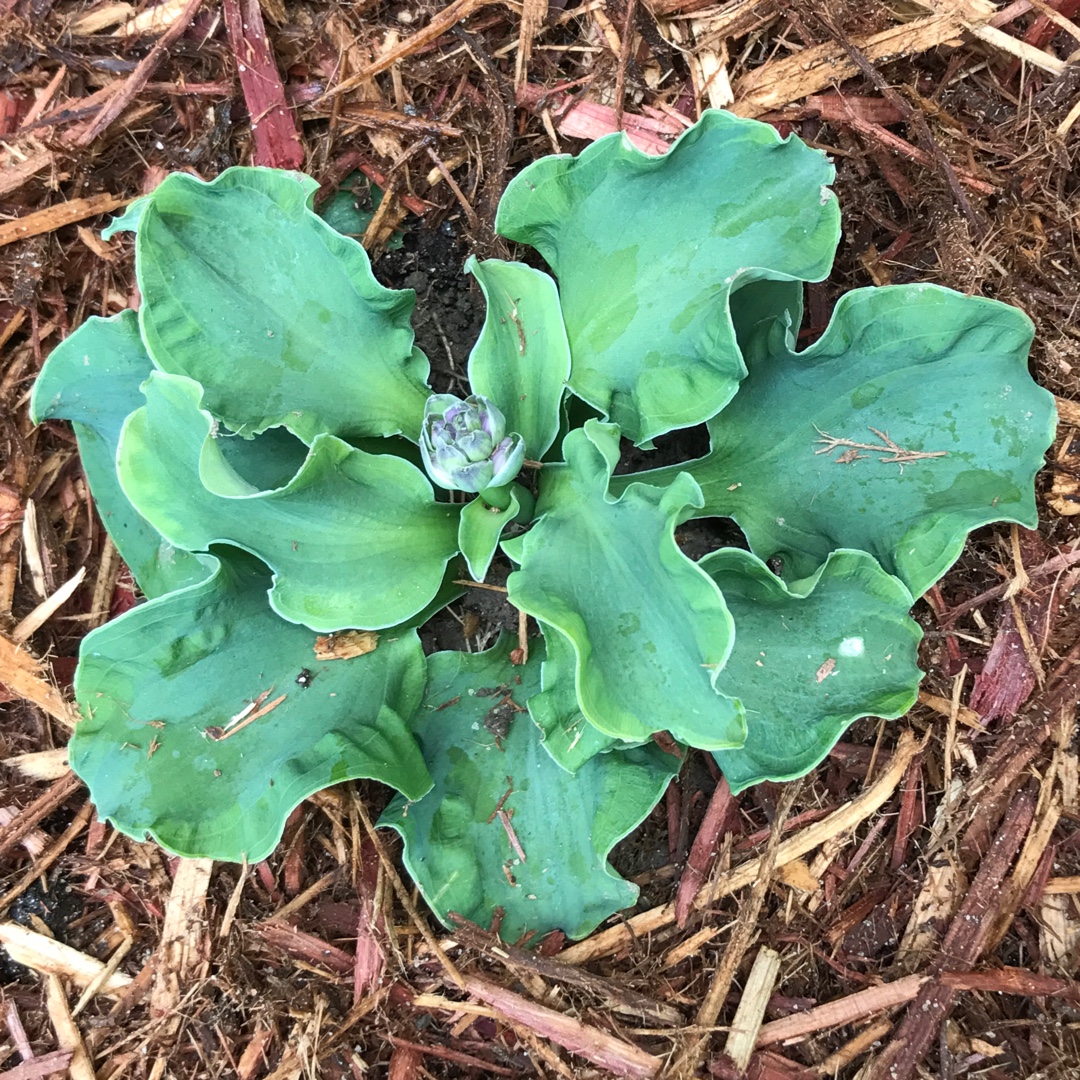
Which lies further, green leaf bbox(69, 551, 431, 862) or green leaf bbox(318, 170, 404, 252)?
green leaf bbox(318, 170, 404, 252)

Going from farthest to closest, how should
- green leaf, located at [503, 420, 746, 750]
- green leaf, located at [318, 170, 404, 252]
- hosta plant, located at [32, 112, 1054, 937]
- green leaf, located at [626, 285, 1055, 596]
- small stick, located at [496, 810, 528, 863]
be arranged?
green leaf, located at [318, 170, 404, 252]
small stick, located at [496, 810, 528, 863]
green leaf, located at [626, 285, 1055, 596]
hosta plant, located at [32, 112, 1054, 937]
green leaf, located at [503, 420, 746, 750]

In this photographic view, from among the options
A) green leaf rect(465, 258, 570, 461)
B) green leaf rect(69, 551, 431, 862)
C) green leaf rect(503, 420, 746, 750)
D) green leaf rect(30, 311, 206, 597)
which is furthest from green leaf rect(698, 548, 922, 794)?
green leaf rect(30, 311, 206, 597)

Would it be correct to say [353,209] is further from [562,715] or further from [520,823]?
[520,823]

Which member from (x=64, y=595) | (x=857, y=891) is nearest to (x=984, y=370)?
(x=857, y=891)

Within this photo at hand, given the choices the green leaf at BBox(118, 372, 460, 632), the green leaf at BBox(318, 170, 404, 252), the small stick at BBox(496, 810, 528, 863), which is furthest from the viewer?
the green leaf at BBox(318, 170, 404, 252)

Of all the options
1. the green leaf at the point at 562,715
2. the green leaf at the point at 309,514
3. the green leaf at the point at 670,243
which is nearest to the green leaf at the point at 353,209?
the green leaf at the point at 670,243

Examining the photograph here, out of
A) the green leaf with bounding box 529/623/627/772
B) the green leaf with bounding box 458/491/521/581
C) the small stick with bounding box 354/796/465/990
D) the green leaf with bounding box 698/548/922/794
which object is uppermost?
the green leaf with bounding box 458/491/521/581

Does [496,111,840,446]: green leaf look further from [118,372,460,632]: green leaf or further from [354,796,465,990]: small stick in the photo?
[354,796,465,990]: small stick

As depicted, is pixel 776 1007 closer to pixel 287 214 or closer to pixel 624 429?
pixel 624 429

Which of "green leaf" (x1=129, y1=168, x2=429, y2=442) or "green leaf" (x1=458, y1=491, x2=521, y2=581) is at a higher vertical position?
"green leaf" (x1=129, y1=168, x2=429, y2=442)
